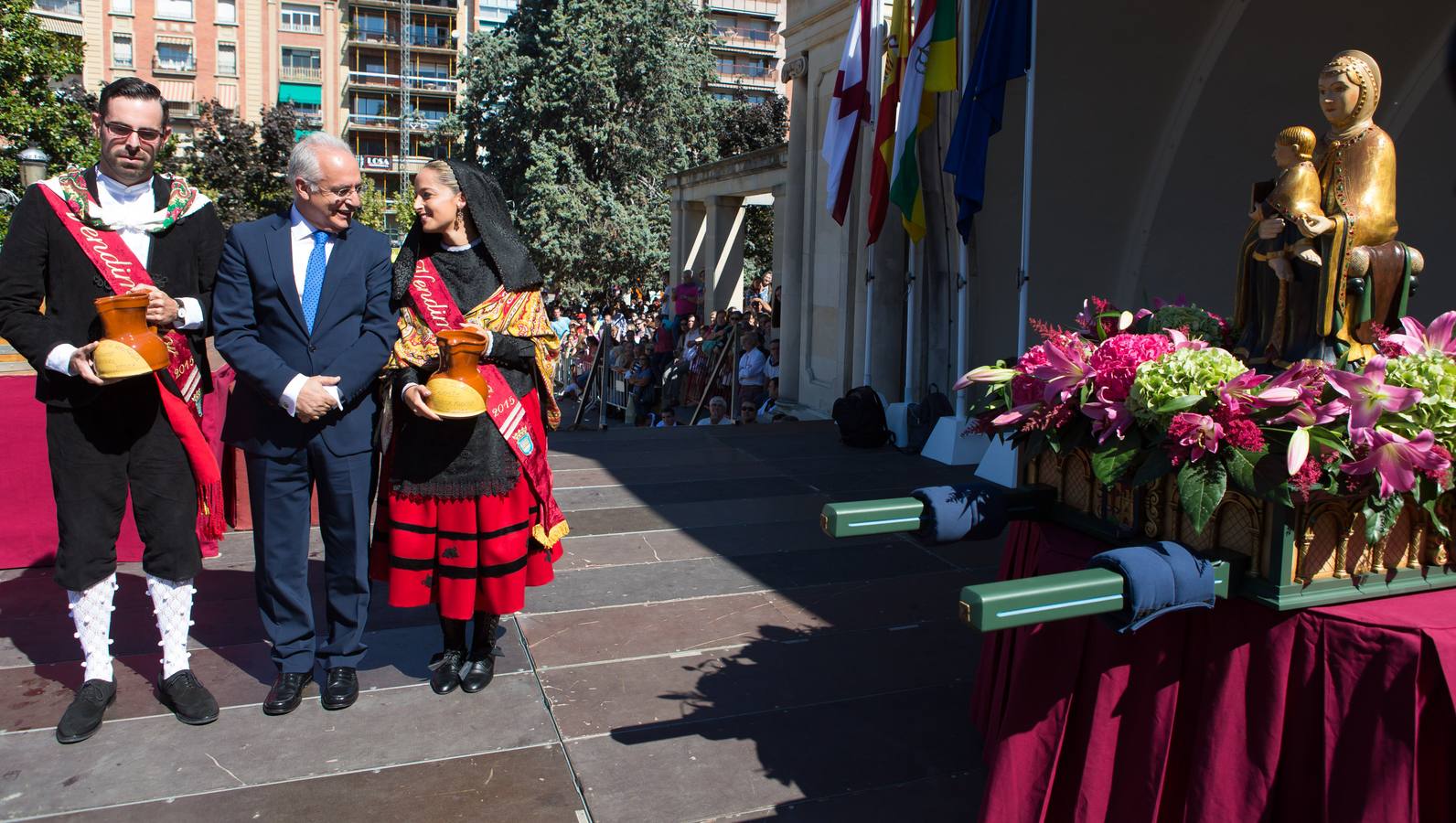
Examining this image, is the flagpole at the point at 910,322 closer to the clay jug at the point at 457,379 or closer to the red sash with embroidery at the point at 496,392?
the red sash with embroidery at the point at 496,392

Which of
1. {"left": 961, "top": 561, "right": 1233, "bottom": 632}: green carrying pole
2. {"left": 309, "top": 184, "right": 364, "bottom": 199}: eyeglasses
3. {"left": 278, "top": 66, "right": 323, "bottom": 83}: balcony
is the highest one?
{"left": 278, "top": 66, "right": 323, "bottom": 83}: balcony

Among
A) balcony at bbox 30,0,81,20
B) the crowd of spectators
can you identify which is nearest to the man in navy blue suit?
the crowd of spectators

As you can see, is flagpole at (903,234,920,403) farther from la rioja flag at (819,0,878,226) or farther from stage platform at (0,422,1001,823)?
stage platform at (0,422,1001,823)

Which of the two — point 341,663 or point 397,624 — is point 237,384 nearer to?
point 341,663

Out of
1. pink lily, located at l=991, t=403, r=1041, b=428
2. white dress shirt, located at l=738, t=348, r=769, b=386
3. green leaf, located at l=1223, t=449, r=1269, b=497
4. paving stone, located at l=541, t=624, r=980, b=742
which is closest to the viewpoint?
green leaf, located at l=1223, t=449, r=1269, b=497

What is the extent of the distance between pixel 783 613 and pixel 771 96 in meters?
37.8

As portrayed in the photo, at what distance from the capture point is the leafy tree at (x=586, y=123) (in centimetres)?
2866

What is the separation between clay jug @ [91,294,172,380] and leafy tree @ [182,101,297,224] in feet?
101

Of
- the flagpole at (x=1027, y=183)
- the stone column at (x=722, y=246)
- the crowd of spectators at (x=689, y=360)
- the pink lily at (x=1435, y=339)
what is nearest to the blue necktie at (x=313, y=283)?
the pink lily at (x=1435, y=339)

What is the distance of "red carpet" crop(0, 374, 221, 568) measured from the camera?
5.32 meters

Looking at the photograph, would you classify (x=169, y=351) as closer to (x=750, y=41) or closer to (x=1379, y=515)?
(x=1379, y=515)

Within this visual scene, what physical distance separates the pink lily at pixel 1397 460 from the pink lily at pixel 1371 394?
1.5 inches

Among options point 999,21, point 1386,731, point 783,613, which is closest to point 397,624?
point 783,613

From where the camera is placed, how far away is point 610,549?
5.92 meters
